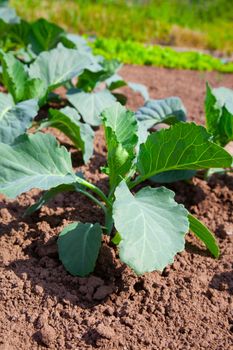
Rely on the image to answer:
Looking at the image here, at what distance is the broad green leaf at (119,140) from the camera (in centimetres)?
253

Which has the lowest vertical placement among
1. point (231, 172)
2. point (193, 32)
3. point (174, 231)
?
point (193, 32)

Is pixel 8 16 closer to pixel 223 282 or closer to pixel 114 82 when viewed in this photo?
pixel 114 82

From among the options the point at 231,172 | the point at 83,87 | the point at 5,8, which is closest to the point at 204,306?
the point at 231,172

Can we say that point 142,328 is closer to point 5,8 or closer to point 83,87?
point 83,87

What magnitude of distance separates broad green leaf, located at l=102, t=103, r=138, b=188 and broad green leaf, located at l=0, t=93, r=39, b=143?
2.02ft

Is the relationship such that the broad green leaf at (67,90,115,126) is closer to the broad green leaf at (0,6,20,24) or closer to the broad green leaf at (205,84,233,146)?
the broad green leaf at (205,84,233,146)

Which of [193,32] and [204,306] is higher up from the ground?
[204,306]

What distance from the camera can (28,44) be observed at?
4645 mm

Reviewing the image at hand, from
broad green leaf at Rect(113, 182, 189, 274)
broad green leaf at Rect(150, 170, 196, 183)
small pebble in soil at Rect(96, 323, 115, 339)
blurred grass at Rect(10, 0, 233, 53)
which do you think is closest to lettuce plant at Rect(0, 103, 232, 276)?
broad green leaf at Rect(113, 182, 189, 274)

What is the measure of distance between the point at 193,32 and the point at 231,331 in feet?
19.5

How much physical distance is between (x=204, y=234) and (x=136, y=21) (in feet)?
17.3

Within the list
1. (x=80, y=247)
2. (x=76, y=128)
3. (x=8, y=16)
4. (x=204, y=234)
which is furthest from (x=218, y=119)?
(x=8, y=16)

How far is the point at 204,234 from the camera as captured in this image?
261 cm

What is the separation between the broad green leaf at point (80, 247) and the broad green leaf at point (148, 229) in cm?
28
